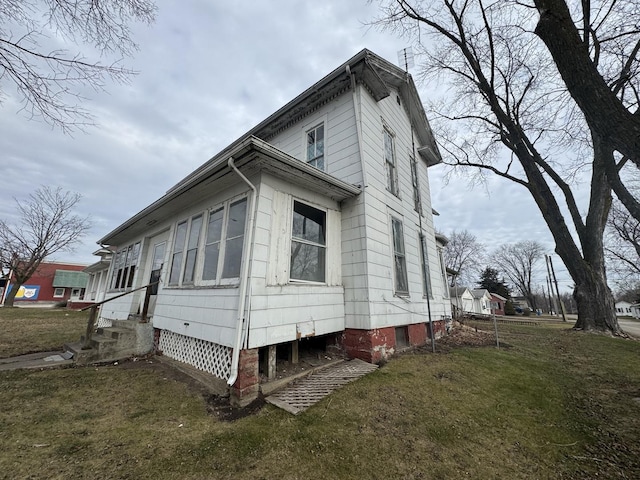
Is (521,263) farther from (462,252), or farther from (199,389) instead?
(199,389)

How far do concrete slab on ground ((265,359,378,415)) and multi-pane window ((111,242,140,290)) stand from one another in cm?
708

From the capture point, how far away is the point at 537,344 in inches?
311

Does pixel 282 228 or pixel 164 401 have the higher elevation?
pixel 282 228

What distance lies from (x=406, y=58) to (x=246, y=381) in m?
9.97

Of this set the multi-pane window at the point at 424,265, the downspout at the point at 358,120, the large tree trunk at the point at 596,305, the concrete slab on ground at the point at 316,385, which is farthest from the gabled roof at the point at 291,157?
the large tree trunk at the point at 596,305

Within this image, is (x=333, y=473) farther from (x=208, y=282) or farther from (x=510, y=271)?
(x=510, y=271)

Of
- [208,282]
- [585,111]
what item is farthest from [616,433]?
[208,282]

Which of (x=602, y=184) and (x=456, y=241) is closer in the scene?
(x=602, y=184)

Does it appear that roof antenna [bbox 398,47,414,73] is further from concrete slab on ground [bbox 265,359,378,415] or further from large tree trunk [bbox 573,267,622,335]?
large tree trunk [bbox 573,267,622,335]

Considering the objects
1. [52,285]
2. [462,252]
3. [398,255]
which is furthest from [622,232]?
[52,285]

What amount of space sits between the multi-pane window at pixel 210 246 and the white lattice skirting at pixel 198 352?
1.15m

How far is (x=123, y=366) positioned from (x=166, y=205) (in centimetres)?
363

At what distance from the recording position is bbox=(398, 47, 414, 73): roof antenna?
8.12 meters

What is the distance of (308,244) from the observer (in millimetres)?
5004
